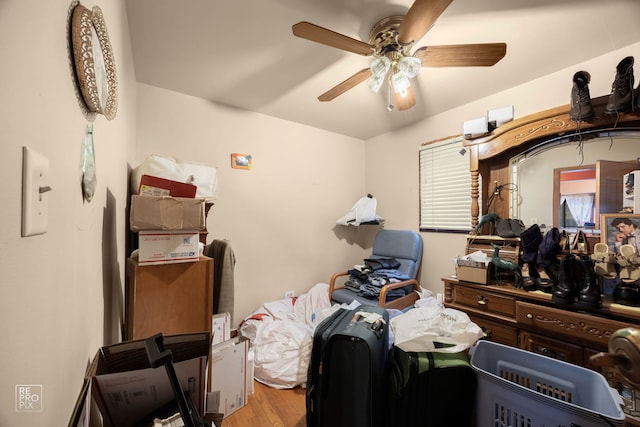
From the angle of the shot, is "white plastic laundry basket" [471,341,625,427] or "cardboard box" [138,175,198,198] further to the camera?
"cardboard box" [138,175,198,198]

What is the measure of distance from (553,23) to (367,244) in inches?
103

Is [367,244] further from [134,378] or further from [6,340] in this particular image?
[6,340]

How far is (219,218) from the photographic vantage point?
2426 millimetres

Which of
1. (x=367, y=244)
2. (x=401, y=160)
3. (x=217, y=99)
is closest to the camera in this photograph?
(x=217, y=99)

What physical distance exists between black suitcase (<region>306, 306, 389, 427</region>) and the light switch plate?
1.17 meters

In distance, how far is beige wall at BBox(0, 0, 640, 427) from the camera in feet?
1.30

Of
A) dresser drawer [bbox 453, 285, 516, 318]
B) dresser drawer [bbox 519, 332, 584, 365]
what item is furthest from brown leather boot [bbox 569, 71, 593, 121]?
dresser drawer [bbox 519, 332, 584, 365]

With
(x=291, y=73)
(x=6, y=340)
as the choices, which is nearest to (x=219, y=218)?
(x=291, y=73)

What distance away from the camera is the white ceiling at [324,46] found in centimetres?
133

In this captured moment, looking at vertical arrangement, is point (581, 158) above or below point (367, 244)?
above

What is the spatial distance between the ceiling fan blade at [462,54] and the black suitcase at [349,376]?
1.52 meters

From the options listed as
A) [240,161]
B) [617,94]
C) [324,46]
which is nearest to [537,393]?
[617,94]

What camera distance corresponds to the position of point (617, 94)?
1424mm

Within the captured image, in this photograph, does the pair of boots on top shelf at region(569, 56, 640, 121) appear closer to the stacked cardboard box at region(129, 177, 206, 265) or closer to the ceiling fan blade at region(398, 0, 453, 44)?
the ceiling fan blade at region(398, 0, 453, 44)
